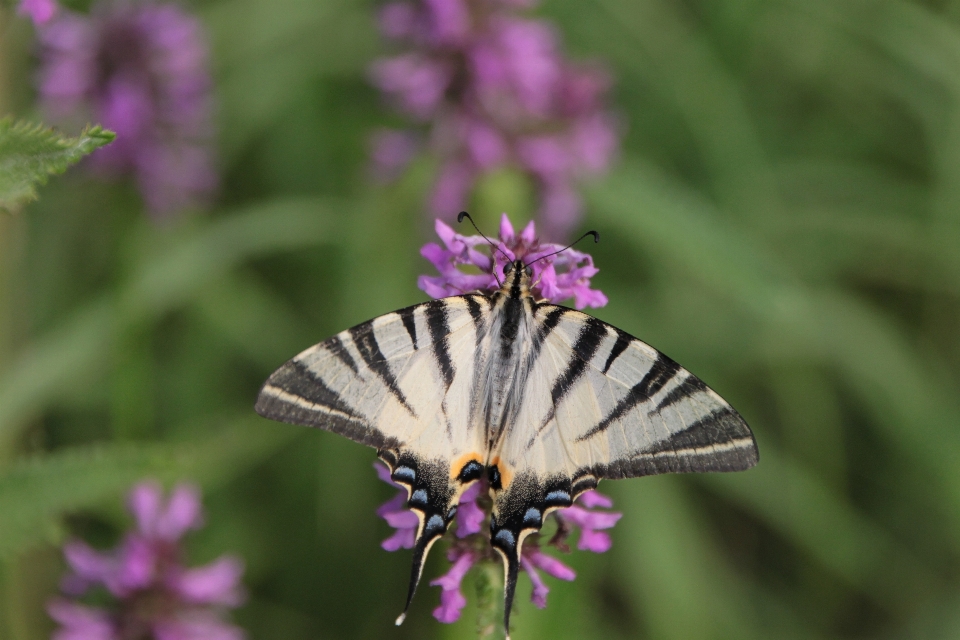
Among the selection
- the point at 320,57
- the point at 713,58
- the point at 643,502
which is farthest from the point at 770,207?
the point at 320,57

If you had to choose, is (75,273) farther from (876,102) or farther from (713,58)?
(876,102)

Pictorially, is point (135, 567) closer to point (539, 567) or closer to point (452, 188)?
point (539, 567)

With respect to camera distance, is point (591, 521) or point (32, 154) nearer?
point (32, 154)

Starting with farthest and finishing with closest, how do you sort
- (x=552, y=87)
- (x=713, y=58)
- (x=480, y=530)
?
(x=713, y=58) < (x=552, y=87) < (x=480, y=530)

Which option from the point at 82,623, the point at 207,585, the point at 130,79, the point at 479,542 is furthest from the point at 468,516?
the point at 130,79

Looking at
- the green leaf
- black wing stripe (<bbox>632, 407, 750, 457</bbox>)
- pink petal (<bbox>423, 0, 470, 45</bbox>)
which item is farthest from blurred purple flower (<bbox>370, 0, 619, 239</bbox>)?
the green leaf

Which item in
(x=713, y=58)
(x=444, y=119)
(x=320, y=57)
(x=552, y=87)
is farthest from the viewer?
(x=320, y=57)
